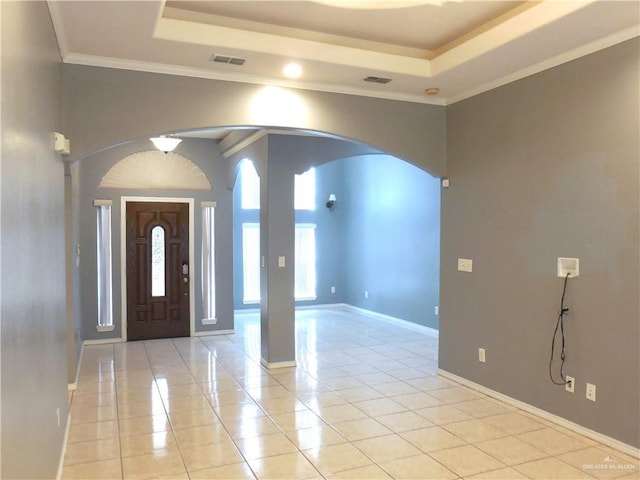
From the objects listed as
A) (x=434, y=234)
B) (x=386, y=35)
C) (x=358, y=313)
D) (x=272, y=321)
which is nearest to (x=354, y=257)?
(x=358, y=313)

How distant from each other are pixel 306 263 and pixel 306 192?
1382 millimetres

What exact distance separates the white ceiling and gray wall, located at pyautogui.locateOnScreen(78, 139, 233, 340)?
3105 millimetres

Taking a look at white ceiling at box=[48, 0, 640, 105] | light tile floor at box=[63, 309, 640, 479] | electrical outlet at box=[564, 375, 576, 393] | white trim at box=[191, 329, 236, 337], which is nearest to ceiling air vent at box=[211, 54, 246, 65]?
white ceiling at box=[48, 0, 640, 105]

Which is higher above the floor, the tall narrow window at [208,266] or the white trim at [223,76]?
the white trim at [223,76]

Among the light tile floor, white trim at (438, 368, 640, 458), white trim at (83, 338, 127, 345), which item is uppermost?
white trim at (83, 338, 127, 345)

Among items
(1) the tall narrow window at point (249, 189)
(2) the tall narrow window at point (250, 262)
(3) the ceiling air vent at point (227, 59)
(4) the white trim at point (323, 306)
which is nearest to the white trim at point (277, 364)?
(3) the ceiling air vent at point (227, 59)

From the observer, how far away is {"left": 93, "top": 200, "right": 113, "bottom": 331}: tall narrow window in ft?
22.3

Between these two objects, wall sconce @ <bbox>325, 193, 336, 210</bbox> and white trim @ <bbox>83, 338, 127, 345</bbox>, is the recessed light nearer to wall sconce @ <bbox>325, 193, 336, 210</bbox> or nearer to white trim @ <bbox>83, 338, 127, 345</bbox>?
white trim @ <bbox>83, 338, 127, 345</bbox>

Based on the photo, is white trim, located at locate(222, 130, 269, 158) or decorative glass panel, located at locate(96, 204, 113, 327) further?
decorative glass panel, located at locate(96, 204, 113, 327)

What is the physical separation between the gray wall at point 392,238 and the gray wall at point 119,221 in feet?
8.74

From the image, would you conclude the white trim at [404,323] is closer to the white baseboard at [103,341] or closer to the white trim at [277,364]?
the white trim at [277,364]

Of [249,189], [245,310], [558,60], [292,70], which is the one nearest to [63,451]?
[292,70]

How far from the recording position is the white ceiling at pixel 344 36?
311cm

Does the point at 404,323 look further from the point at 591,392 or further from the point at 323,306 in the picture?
the point at 591,392
